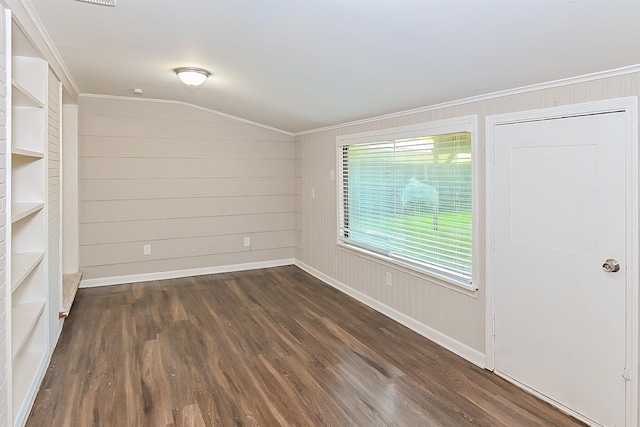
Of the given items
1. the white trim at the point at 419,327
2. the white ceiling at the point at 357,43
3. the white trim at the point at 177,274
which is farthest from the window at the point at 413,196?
the white trim at the point at 177,274

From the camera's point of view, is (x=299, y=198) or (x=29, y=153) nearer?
(x=29, y=153)

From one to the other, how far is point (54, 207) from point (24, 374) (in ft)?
4.49

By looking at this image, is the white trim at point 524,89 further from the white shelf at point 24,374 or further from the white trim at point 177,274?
the white shelf at point 24,374

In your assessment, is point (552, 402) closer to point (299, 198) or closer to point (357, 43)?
point (357, 43)

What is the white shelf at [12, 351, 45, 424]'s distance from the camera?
7.97 feet

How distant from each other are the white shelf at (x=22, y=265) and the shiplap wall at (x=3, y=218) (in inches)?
12.0

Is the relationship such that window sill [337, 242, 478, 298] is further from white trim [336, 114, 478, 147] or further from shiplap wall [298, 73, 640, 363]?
white trim [336, 114, 478, 147]

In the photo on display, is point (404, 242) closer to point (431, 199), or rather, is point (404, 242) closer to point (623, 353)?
point (431, 199)

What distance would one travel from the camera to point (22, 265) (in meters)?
2.71

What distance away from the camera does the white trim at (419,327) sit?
3.27m

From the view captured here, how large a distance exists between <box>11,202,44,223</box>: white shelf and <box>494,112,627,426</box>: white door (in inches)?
117

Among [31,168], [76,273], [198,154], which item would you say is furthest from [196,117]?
[31,168]

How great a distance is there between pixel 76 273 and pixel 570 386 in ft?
16.3

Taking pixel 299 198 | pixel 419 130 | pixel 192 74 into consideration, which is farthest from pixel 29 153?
pixel 299 198
